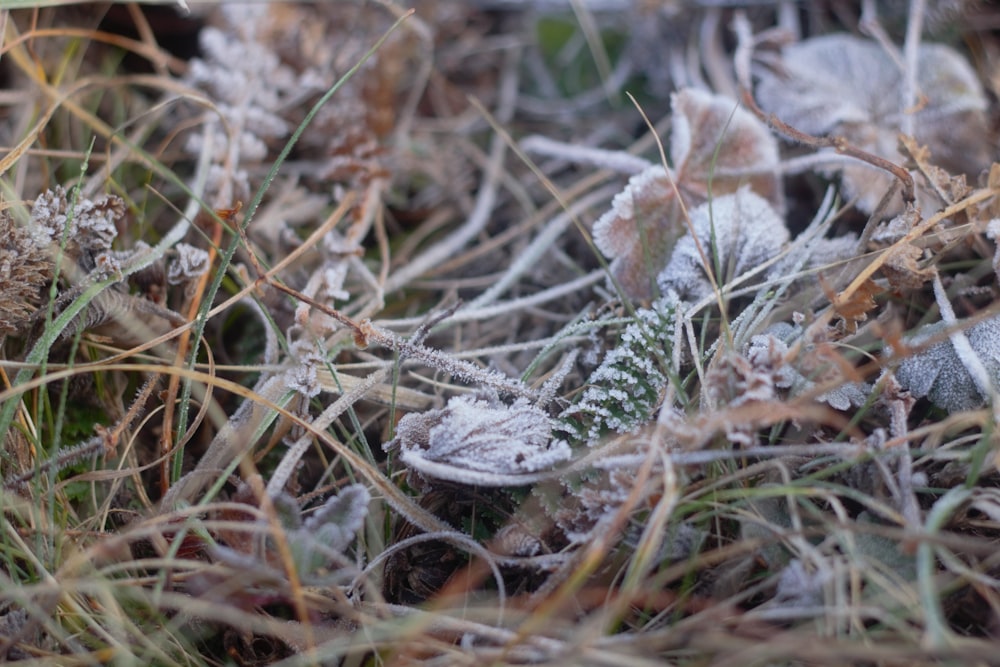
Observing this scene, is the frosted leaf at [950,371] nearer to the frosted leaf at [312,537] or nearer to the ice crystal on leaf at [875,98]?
the ice crystal on leaf at [875,98]

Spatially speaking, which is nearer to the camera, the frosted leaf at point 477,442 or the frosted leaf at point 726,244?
the frosted leaf at point 477,442

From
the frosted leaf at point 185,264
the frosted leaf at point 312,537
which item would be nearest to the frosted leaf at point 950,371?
the frosted leaf at point 312,537

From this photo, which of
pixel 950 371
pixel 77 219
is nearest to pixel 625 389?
pixel 950 371

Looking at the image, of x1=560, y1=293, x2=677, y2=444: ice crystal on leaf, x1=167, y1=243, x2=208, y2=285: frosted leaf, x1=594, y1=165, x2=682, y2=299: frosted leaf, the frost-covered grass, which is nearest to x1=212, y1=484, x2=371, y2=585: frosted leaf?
the frost-covered grass

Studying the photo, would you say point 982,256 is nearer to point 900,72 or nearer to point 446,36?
point 900,72

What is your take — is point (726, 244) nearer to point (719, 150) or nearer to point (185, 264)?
point (719, 150)

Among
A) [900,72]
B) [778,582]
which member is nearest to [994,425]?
Answer: [778,582]

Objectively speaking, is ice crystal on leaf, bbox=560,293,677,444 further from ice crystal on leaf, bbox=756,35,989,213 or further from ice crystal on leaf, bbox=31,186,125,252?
ice crystal on leaf, bbox=31,186,125,252
